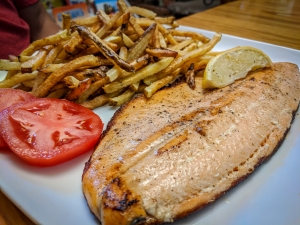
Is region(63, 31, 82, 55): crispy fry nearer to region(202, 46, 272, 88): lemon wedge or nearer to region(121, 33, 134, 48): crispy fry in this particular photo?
region(121, 33, 134, 48): crispy fry

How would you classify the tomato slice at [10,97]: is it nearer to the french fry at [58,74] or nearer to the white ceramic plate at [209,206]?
the french fry at [58,74]

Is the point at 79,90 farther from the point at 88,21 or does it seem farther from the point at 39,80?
the point at 88,21

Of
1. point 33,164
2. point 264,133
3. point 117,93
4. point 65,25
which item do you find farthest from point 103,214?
point 65,25

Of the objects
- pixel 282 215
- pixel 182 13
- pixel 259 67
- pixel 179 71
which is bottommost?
pixel 182 13

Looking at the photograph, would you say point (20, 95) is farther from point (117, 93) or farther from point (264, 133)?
point (264, 133)

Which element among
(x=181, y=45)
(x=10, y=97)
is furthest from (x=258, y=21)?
(x=10, y=97)
